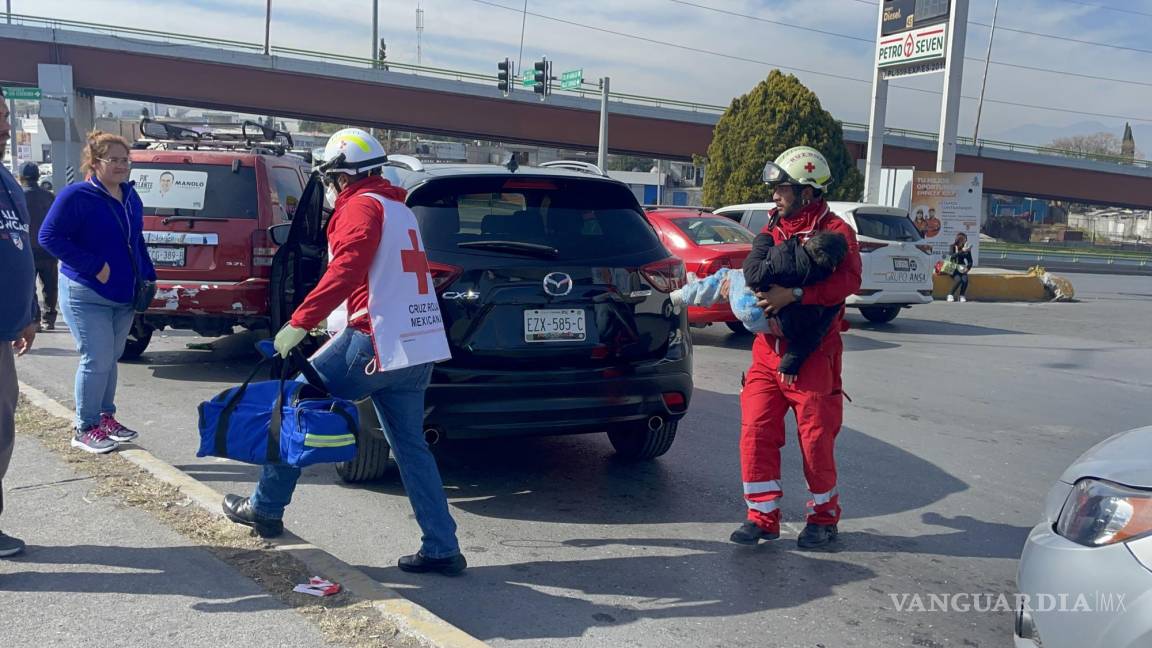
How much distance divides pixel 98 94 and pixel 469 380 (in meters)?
43.6

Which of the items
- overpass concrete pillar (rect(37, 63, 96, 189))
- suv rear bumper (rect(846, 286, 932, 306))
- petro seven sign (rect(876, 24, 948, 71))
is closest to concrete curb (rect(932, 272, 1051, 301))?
petro seven sign (rect(876, 24, 948, 71))

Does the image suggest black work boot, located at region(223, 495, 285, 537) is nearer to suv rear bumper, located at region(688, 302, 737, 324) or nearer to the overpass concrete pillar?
suv rear bumper, located at region(688, 302, 737, 324)

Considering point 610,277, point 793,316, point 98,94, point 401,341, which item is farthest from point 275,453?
point 98,94

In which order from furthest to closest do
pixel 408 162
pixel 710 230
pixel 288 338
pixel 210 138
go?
pixel 710 230
pixel 210 138
pixel 408 162
pixel 288 338

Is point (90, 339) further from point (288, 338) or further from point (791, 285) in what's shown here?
point (791, 285)

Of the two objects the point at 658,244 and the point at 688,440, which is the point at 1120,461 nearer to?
the point at 658,244

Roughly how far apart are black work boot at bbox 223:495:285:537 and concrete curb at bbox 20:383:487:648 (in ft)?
0.16

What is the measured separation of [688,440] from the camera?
699cm

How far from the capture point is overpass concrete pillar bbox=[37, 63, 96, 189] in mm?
32644

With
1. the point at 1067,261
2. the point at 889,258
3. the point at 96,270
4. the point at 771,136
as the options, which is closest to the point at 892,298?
the point at 889,258

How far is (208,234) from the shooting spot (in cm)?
858

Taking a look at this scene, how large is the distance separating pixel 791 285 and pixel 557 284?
122cm

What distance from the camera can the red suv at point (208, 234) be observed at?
28.0ft

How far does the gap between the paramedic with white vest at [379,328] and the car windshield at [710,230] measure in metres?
8.19
